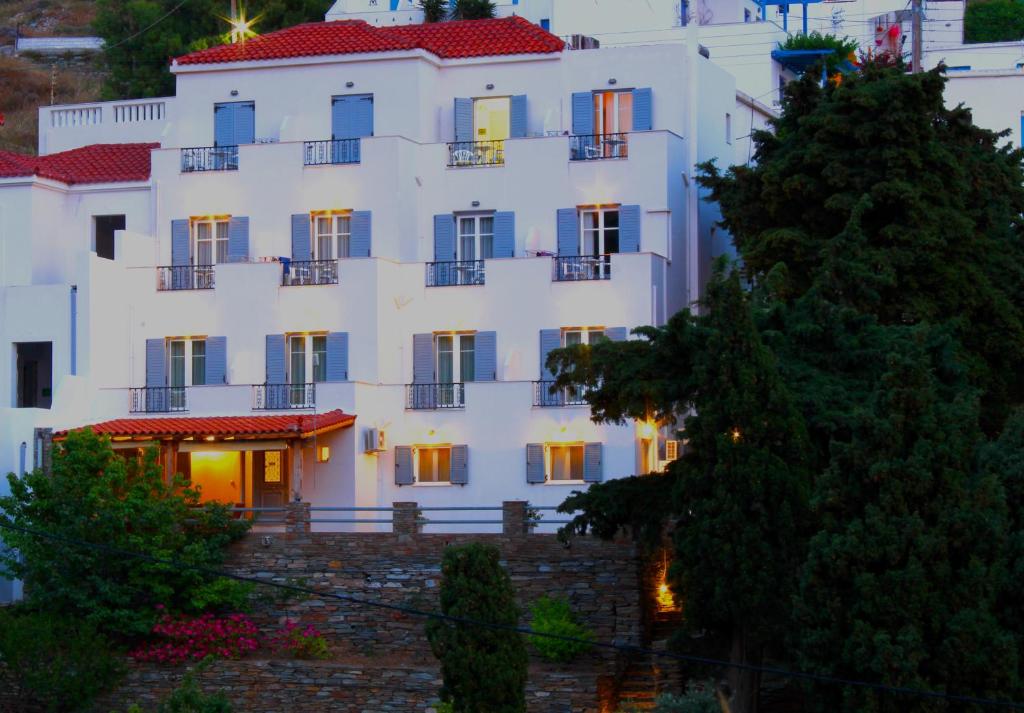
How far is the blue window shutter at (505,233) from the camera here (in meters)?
50.1

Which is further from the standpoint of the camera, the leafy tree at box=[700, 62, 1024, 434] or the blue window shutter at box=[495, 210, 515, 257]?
the blue window shutter at box=[495, 210, 515, 257]

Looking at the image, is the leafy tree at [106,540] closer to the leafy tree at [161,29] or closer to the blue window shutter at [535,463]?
the blue window shutter at [535,463]

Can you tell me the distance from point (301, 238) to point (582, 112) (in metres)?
7.78

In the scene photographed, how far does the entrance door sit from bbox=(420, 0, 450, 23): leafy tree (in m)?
21.2

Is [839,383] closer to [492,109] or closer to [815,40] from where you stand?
[492,109]

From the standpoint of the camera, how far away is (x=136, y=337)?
50.8 meters

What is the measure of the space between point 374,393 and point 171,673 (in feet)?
31.9

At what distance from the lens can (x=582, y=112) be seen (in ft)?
167

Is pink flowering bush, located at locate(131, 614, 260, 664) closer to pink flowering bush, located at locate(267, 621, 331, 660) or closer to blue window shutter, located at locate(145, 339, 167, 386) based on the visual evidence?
pink flowering bush, located at locate(267, 621, 331, 660)

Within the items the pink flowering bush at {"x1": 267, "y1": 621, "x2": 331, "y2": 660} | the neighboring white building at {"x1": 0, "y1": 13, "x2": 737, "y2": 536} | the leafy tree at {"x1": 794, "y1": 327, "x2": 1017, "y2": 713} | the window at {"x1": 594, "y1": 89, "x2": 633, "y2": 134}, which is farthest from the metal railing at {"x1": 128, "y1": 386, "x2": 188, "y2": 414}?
the leafy tree at {"x1": 794, "y1": 327, "x2": 1017, "y2": 713}

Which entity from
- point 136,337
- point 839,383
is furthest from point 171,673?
point 839,383

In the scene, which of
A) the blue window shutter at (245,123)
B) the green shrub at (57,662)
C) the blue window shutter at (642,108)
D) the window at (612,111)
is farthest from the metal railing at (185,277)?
the green shrub at (57,662)

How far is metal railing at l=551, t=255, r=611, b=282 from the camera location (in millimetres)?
48656

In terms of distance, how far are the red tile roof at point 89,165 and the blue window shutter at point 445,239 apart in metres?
8.34
